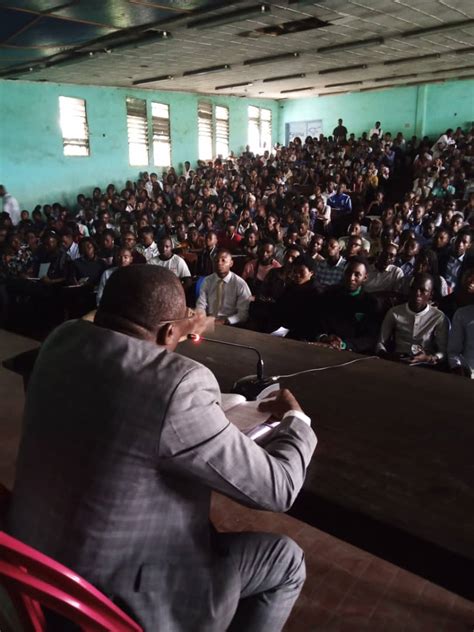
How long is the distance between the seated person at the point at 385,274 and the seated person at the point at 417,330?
1416 mm

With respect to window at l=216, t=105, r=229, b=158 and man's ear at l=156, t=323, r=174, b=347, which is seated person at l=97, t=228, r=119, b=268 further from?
window at l=216, t=105, r=229, b=158

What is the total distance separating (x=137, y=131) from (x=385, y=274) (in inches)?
445

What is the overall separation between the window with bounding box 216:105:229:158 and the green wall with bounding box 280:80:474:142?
112 inches

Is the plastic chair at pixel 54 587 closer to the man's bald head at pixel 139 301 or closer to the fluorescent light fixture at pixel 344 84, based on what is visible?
the man's bald head at pixel 139 301

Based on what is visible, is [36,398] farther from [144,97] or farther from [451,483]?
[144,97]

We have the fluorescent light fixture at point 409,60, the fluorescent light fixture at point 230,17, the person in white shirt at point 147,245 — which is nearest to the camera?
the fluorescent light fixture at point 230,17

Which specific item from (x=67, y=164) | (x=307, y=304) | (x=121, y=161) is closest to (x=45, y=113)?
(x=67, y=164)

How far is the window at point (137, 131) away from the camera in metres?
14.1

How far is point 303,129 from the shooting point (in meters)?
18.2

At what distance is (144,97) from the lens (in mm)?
14266

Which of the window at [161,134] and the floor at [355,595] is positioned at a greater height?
the window at [161,134]

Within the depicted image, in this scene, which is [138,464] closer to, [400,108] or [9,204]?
[9,204]

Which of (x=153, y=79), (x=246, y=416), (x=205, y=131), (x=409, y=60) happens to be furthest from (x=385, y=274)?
(x=205, y=131)

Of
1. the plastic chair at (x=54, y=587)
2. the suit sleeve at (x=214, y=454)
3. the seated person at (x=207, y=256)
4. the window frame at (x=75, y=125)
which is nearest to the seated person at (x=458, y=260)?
the seated person at (x=207, y=256)
